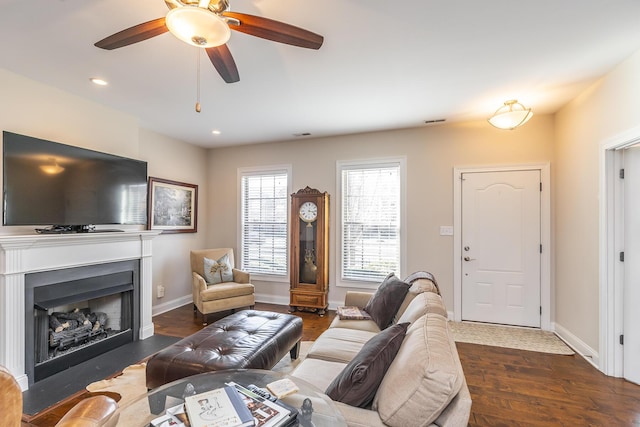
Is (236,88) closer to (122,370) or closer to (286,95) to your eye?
(286,95)

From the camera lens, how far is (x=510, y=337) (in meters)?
3.43

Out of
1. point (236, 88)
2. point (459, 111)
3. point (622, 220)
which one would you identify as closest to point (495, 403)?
point (622, 220)

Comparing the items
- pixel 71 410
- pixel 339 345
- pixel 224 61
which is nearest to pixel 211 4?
pixel 224 61

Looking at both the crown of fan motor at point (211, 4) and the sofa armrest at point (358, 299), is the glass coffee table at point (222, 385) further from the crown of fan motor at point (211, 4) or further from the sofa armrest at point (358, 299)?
the crown of fan motor at point (211, 4)

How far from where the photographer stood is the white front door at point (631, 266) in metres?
2.47

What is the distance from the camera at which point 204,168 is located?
207 inches

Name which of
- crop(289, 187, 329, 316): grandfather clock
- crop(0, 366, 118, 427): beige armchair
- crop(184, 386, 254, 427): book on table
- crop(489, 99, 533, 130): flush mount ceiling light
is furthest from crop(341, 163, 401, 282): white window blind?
crop(0, 366, 118, 427): beige armchair

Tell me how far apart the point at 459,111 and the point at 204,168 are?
161 inches

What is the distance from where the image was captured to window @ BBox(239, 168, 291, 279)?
4871 mm

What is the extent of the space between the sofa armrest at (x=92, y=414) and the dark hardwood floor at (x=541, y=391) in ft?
4.56

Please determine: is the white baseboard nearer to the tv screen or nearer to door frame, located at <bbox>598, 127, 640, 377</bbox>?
the tv screen

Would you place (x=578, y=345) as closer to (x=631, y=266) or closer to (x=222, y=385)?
(x=631, y=266)


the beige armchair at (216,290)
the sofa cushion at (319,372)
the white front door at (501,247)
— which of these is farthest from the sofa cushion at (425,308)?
the beige armchair at (216,290)

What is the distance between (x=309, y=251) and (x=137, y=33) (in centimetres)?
331
